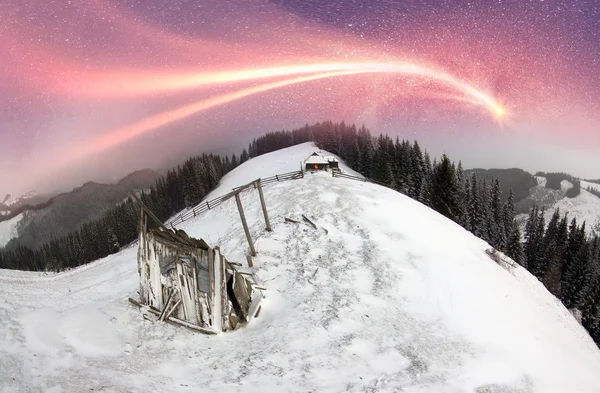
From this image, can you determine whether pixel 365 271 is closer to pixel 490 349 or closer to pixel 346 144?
pixel 490 349

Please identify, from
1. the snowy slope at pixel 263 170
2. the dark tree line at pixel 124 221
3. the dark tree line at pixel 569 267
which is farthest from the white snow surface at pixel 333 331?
the dark tree line at pixel 124 221

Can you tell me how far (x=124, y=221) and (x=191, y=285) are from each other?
7186 centimetres

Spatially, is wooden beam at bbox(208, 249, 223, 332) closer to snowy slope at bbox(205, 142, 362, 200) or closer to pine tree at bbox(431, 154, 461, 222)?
pine tree at bbox(431, 154, 461, 222)

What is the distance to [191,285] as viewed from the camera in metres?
11.1

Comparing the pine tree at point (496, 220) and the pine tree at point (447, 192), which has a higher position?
the pine tree at point (447, 192)

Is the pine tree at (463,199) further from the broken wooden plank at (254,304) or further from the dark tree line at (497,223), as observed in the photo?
the broken wooden plank at (254,304)

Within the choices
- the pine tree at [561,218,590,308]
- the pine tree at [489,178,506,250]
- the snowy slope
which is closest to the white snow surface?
the pine tree at [561,218,590,308]

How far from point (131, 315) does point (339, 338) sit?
7081 millimetres

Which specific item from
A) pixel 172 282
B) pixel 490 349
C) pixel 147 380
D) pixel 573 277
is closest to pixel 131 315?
pixel 172 282

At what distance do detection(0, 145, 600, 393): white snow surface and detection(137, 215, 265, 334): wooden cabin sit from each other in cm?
51

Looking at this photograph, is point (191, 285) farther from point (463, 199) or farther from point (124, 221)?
point (124, 221)

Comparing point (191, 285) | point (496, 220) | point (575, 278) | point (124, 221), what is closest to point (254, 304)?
point (191, 285)

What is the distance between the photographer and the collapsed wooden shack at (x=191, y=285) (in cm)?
1097

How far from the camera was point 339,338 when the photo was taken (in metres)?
10.8
